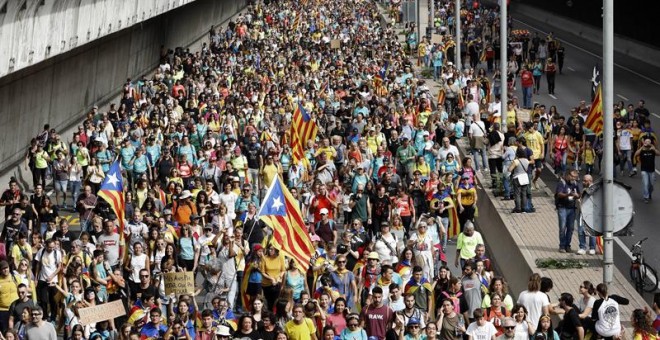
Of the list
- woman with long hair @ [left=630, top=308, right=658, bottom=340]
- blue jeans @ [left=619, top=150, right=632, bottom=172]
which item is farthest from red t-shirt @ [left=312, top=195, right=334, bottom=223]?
blue jeans @ [left=619, top=150, right=632, bottom=172]

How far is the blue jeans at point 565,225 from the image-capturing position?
2464 cm

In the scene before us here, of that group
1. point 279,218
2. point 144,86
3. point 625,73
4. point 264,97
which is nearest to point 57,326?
point 279,218

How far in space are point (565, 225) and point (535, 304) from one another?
645 centimetres

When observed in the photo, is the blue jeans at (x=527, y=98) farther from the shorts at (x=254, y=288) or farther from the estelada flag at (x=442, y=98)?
the shorts at (x=254, y=288)

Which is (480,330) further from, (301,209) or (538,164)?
(538,164)

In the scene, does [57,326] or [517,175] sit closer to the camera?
[57,326]

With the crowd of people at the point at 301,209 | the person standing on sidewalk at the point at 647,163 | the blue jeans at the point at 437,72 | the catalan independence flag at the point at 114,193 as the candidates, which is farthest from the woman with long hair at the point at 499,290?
the blue jeans at the point at 437,72

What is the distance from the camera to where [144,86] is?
42781 millimetres

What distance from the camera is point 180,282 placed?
20094 mm

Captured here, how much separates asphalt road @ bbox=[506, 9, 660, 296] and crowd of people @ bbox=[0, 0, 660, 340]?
0.99m

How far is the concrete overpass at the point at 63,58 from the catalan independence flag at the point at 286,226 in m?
7.67

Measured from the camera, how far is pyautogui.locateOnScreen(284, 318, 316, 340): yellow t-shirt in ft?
57.3

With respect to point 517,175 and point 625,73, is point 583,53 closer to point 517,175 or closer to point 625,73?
A: point 625,73

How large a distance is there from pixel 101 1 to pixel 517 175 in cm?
1202
